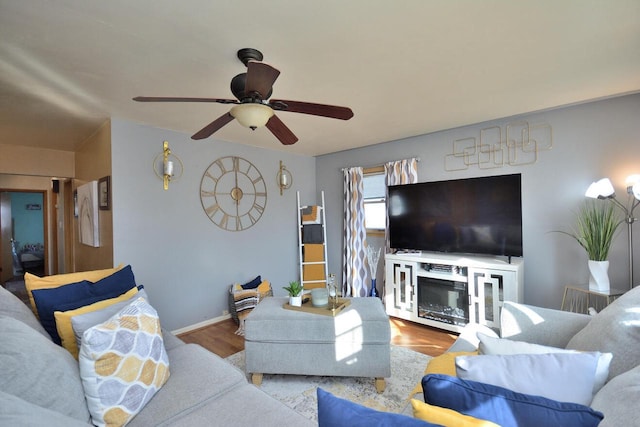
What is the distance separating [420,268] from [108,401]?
3.01m

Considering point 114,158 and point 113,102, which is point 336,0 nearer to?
point 113,102

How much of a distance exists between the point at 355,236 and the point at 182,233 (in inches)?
91.9

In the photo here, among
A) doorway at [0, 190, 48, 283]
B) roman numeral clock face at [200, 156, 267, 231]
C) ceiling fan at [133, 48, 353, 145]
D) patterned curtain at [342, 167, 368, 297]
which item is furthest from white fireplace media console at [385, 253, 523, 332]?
doorway at [0, 190, 48, 283]

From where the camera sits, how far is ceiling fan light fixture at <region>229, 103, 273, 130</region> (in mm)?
1585

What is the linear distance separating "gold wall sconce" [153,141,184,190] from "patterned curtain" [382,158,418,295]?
266 centimetres

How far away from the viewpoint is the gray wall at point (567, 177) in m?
2.50

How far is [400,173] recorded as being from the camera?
3.78m

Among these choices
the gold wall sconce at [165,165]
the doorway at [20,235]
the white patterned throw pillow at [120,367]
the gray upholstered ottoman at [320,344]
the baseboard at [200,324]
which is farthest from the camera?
the doorway at [20,235]

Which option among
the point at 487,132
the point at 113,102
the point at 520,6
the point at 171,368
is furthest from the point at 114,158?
the point at 487,132

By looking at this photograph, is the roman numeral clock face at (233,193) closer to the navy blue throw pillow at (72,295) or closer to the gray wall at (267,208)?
the gray wall at (267,208)

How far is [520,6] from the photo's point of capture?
55.1 inches

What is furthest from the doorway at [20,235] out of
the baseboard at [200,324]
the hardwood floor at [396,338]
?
the hardwood floor at [396,338]

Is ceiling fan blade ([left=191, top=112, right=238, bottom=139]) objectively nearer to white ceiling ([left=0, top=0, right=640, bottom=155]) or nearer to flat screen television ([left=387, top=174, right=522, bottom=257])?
white ceiling ([left=0, top=0, right=640, bottom=155])

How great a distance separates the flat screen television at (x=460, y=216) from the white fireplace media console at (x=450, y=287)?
0.51 feet
